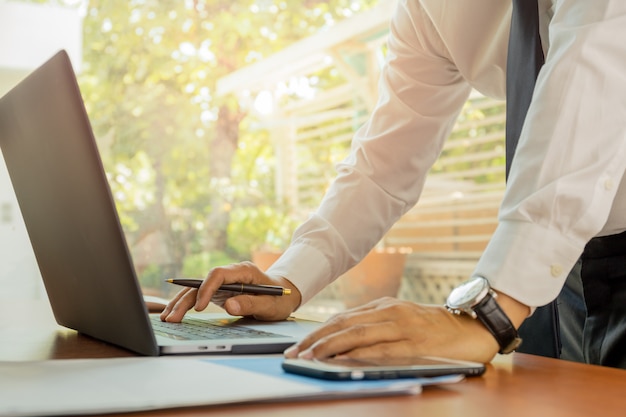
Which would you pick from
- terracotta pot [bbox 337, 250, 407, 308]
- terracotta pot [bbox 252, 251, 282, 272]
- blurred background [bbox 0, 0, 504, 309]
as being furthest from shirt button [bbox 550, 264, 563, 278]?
blurred background [bbox 0, 0, 504, 309]

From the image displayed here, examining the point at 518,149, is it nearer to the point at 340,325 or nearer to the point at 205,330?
the point at 340,325

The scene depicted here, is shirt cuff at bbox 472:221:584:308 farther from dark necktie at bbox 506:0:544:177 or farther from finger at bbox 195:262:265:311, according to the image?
finger at bbox 195:262:265:311

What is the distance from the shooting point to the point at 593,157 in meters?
0.84

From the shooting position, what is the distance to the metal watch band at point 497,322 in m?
0.77

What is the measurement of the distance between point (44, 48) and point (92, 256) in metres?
4.88

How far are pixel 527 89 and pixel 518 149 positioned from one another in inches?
9.0

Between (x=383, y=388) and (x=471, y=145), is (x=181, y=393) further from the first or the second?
(x=471, y=145)

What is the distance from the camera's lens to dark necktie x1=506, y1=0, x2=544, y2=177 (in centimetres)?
107

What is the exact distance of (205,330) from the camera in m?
0.92

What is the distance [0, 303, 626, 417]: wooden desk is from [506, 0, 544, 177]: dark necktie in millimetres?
381

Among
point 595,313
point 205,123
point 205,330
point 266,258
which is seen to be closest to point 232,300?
point 205,330

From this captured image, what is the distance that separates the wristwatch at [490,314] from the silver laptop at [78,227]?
0.18 m

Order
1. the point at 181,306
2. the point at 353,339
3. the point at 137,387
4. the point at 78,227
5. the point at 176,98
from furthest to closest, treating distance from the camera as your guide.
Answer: the point at 176,98
the point at 181,306
the point at 78,227
the point at 353,339
the point at 137,387

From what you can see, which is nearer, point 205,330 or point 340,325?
point 340,325
